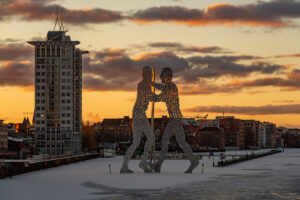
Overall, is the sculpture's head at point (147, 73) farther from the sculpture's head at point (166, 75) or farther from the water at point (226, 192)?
the water at point (226, 192)

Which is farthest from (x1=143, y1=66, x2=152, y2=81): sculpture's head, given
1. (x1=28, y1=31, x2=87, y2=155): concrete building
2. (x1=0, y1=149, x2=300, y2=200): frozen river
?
(x1=28, y1=31, x2=87, y2=155): concrete building

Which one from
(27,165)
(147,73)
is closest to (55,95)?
(27,165)

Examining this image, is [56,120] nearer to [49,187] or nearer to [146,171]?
[146,171]

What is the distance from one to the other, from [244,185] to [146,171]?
16.7 metres

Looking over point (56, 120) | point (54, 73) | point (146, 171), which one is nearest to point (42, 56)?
point (54, 73)

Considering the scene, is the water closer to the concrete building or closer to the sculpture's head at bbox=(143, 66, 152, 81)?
the sculpture's head at bbox=(143, 66, 152, 81)

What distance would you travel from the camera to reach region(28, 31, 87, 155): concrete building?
19112cm

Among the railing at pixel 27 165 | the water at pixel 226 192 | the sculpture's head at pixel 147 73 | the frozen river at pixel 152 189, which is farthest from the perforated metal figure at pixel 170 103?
the railing at pixel 27 165

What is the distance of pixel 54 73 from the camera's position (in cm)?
19338

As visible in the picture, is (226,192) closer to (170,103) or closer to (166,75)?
(170,103)

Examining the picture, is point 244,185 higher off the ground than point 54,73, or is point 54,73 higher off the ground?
point 54,73

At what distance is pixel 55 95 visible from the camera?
193 meters

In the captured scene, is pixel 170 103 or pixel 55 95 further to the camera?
pixel 55 95

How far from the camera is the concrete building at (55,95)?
191125 mm
